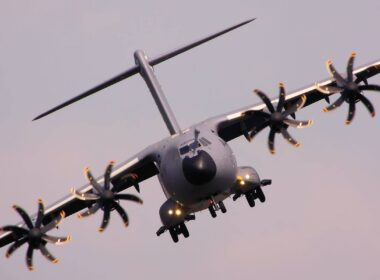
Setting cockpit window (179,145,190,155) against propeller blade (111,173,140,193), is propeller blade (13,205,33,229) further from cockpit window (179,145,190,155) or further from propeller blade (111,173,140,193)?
cockpit window (179,145,190,155)

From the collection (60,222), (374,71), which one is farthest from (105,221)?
(374,71)

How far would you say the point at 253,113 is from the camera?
49.6 m

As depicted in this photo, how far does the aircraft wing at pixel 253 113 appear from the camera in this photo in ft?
167

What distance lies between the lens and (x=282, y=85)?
49.2 m

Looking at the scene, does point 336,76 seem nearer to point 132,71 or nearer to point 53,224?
point 132,71

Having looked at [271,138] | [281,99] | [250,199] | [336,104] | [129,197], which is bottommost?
[250,199]

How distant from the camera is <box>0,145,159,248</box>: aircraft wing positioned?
50969mm

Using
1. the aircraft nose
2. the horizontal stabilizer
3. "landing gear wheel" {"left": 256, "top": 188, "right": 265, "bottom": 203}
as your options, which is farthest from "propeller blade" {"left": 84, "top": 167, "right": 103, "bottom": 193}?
"landing gear wheel" {"left": 256, "top": 188, "right": 265, "bottom": 203}

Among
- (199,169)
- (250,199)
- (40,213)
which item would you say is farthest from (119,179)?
(199,169)

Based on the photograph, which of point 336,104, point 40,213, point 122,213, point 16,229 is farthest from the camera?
point 336,104

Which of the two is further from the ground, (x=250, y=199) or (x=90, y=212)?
(x=90, y=212)

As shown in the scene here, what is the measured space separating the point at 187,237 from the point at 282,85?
32.5 feet

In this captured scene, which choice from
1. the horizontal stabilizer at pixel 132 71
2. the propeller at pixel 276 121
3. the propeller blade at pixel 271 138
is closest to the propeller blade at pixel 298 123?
the propeller at pixel 276 121

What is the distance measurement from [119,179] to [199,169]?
8311mm
